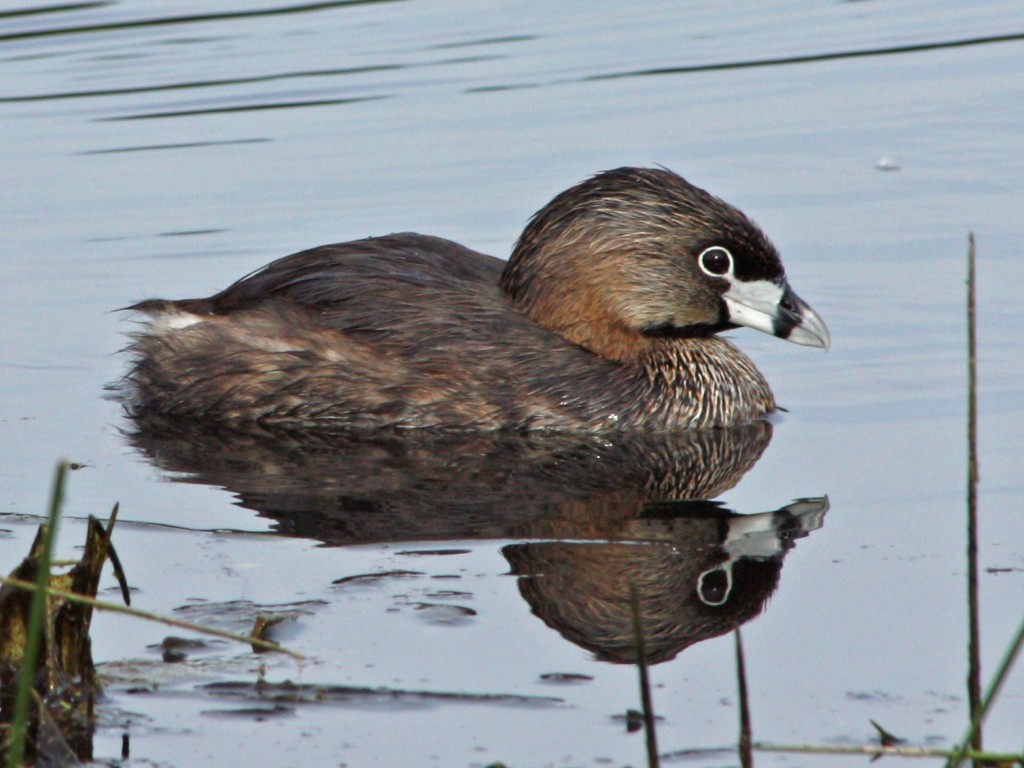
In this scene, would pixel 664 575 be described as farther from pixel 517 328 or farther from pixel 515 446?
pixel 517 328

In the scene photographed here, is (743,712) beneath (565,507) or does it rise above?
beneath

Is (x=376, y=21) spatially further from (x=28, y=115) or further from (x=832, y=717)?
(x=832, y=717)

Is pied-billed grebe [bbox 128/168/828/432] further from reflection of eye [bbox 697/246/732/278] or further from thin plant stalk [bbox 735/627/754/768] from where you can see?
thin plant stalk [bbox 735/627/754/768]

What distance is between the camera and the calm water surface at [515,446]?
196 inches

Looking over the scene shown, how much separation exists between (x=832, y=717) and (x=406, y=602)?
1.45 m

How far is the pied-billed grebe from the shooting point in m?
8.16

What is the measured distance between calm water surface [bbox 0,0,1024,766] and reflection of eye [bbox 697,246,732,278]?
653 millimetres

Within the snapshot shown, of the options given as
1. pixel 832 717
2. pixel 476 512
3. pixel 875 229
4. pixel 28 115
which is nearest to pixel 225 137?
pixel 28 115

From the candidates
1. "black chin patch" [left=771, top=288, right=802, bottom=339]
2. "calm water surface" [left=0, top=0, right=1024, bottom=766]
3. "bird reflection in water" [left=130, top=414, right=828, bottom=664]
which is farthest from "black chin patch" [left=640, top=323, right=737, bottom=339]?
"bird reflection in water" [left=130, top=414, right=828, bottom=664]

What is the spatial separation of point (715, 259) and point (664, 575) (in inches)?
109

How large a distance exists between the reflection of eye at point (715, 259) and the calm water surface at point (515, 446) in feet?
2.14

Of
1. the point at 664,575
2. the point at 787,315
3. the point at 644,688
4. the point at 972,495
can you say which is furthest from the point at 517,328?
the point at 644,688

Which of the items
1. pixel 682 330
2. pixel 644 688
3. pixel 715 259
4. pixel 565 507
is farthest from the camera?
pixel 682 330

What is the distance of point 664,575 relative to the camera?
5.93 meters
